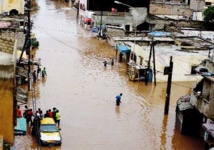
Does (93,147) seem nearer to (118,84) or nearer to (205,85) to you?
(205,85)

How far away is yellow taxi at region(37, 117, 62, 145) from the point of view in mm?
20797

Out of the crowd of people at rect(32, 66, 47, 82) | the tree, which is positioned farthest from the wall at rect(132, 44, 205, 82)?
the tree

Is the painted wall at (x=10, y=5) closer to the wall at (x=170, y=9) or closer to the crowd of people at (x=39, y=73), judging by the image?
the wall at (x=170, y=9)

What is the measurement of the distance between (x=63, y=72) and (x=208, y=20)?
26530 mm

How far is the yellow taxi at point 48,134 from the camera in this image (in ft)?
68.2

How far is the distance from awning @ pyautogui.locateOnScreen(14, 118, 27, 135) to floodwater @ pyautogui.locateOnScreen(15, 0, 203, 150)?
25.3 inches

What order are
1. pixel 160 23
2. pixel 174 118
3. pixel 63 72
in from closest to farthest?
pixel 174 118 < pixel 63 72 < pixel 160 23

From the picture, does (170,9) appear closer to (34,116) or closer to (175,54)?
(175,54)

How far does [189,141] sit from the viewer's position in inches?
910

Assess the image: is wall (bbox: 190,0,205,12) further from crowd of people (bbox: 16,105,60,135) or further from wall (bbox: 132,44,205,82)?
crowd of people (bbox: 16,105,60,135)

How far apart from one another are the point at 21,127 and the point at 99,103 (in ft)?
25.9

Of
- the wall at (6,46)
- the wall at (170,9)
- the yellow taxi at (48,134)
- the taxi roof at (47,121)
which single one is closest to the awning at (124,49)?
the taxi roof at (47,121)

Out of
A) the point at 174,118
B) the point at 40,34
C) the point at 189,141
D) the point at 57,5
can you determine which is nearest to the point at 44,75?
the point at 174,118

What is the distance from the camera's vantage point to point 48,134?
21219 millimetres
